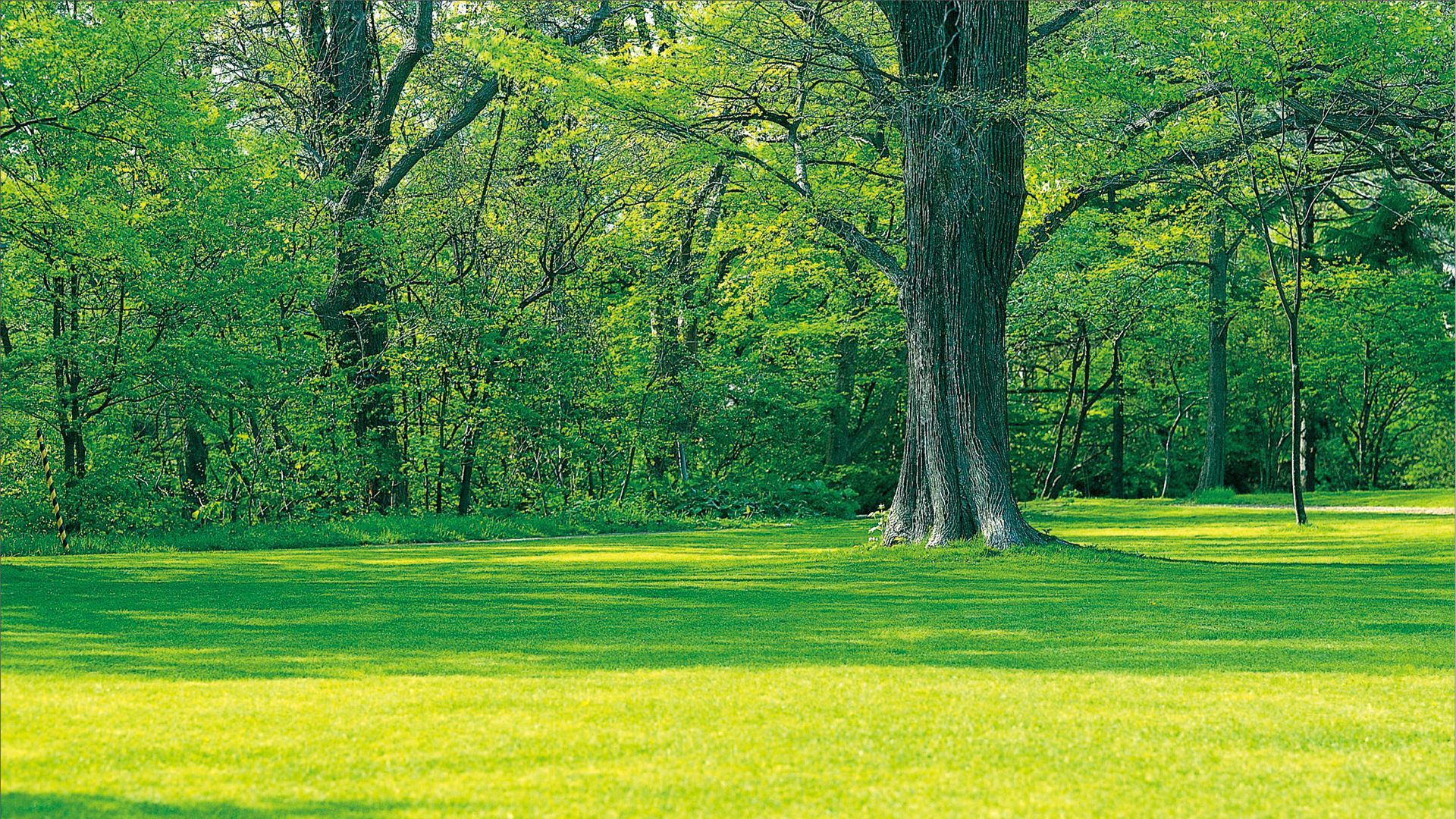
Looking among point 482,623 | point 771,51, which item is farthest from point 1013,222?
point 482,623

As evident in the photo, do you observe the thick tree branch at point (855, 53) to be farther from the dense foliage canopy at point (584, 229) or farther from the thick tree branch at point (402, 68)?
the thick tree branch at point (402, 68)

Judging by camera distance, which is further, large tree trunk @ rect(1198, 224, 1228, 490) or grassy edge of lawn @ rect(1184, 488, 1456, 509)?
large tree trunk @ rect(1198, 224, 1228, 490)

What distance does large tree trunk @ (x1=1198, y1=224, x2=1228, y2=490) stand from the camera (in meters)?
34.2

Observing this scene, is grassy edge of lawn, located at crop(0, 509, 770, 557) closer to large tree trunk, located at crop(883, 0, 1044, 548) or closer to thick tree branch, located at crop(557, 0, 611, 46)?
large tree trunk, located at crop(883, 0, 1044, 548)

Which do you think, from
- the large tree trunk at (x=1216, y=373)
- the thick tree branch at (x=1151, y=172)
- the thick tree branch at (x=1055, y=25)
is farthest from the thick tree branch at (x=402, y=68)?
the large tree trunk at (x=1216, y=373)

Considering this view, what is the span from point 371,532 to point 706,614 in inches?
441

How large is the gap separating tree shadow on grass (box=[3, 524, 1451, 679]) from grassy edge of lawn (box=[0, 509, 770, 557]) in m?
1.88

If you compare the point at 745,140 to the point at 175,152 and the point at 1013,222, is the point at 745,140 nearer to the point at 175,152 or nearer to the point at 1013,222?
the point at 1013,222

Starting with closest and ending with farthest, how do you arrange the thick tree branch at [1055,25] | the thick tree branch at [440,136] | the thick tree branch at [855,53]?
1. the thick tree branch at [855,53]
2. the thick tree branch at [1055,25]
3. the thick tree branch at [440,136]

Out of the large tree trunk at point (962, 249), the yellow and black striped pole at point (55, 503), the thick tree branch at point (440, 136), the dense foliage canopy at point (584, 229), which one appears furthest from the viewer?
the thick tree branch at point (440, 136)

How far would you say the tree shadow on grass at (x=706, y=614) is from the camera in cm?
859

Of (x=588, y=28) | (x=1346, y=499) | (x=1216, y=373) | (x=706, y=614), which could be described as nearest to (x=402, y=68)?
(x=588, y=28)

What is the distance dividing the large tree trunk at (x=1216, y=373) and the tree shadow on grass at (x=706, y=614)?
19456 millimetres

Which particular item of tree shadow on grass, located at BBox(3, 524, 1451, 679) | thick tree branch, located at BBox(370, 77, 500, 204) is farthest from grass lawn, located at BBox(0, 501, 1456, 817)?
thick tree branch, located at BBox(370, 77, 500, 204)
